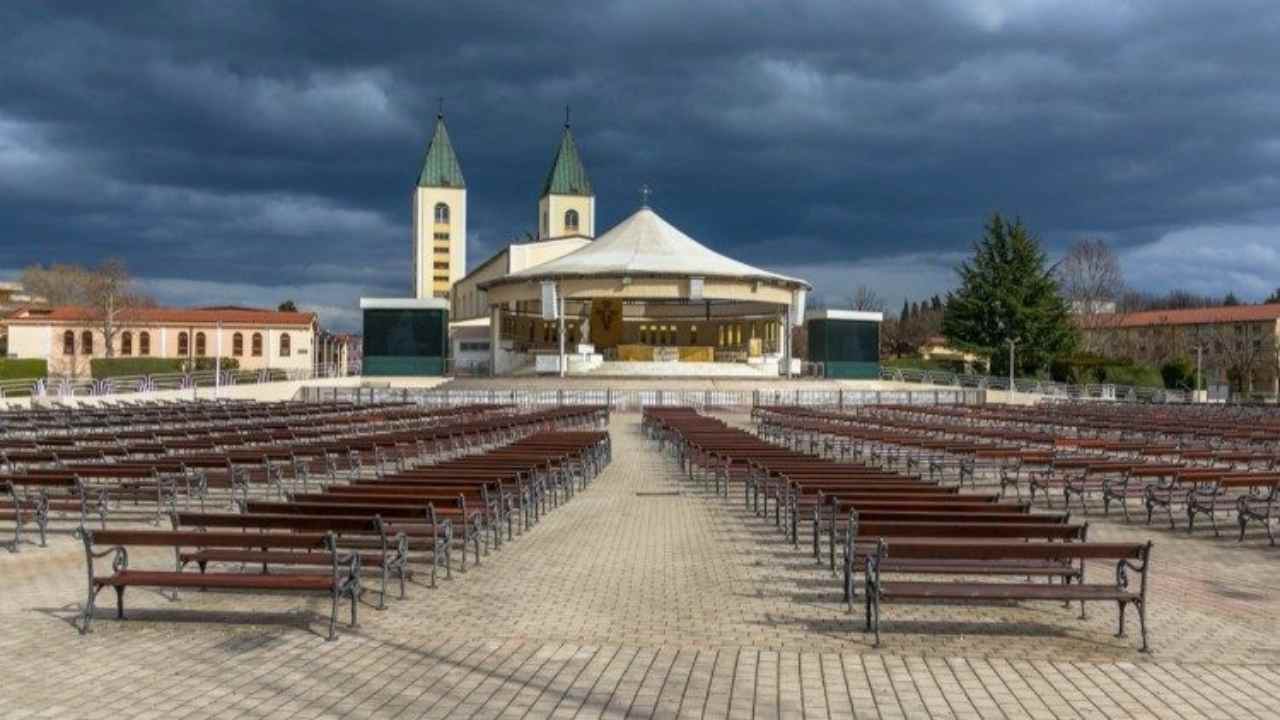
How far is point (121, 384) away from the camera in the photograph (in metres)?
45.5

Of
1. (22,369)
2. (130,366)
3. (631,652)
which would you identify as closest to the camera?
(631,652)

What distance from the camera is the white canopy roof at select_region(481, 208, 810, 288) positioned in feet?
180

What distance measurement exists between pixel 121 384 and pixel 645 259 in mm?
27551

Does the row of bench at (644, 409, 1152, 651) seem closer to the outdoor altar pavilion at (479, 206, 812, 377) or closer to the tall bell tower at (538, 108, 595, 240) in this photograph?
the outdoor altar pavilion at (479, 206, 812, 377)

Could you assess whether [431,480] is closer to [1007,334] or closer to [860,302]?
[1007,334]

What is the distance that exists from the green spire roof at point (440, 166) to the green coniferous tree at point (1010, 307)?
57082 millimetres

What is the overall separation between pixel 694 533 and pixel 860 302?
109668 millimetres

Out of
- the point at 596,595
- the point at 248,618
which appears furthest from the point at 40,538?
the point at 596,595

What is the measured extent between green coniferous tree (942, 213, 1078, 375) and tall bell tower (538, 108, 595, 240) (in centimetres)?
4923

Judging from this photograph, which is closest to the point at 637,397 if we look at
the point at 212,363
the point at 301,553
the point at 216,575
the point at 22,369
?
the point at 301,553

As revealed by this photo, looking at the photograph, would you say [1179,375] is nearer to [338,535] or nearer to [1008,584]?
[1008,584]

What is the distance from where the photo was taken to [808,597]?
324 inches

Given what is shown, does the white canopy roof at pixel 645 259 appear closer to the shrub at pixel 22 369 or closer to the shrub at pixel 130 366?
the shrub at pixel 130 366

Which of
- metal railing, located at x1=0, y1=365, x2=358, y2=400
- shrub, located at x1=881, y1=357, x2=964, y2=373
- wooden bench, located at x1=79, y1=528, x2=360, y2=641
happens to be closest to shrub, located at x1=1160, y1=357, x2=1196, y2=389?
shrub, located at x1=881, y1=357, x2=964, y2=373
